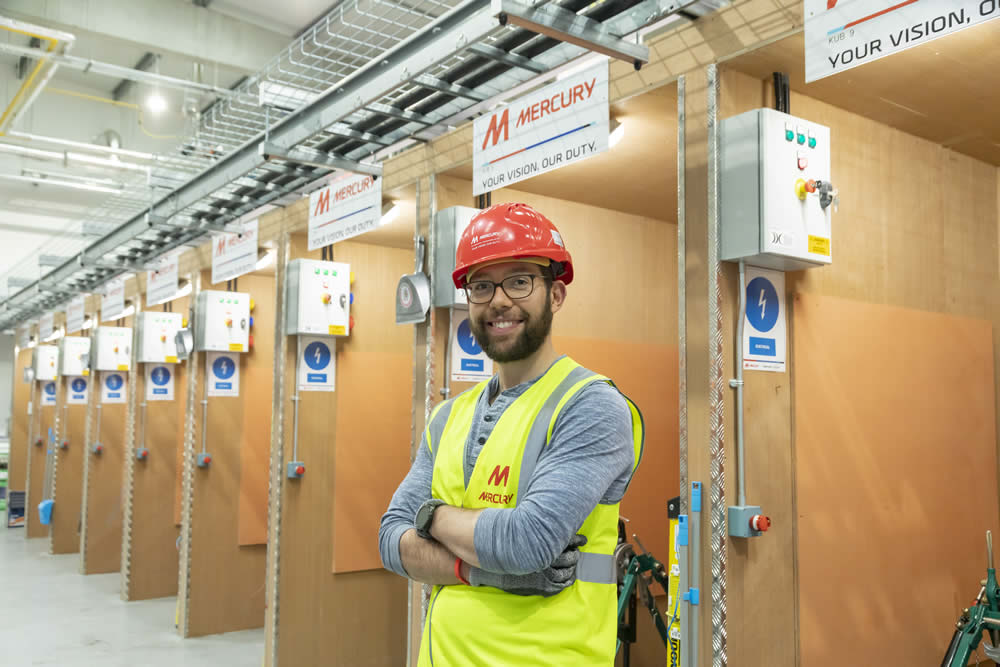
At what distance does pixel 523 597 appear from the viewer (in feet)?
4.45

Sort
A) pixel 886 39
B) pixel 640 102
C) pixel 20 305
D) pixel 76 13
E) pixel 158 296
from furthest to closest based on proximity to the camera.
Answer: pixel 20 305 < pixel 76 13 < pixel 158 296 < pixel 640 102 < pixel 886 39

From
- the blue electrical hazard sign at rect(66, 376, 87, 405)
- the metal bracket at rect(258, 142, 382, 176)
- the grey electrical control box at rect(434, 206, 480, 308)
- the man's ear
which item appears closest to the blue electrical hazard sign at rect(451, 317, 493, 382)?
the grey electrical control box at rect(434, 206, 480, 308)

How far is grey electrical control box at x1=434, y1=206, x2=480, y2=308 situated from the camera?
3.60 m

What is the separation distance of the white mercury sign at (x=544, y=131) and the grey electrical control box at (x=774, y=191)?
425 millimetres

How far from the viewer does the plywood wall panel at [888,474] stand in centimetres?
276

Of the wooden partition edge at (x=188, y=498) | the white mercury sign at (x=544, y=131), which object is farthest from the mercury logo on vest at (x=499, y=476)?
the wooden partition edge at (x=188, y=498)

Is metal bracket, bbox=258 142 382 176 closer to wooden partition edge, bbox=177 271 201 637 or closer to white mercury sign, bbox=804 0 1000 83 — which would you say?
white mercury sign, bbox=804 0 1000 83

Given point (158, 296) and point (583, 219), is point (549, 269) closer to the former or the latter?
point (583, 219)

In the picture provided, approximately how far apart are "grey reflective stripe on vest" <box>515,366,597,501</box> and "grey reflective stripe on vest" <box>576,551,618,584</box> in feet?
0.50

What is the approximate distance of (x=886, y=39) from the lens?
187cm

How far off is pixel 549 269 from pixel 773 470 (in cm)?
145

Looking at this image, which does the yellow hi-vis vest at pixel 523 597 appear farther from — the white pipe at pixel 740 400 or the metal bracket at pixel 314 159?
the metal bracket at pixel 314 159

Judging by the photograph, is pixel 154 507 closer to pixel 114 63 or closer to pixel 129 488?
pixel 129 488

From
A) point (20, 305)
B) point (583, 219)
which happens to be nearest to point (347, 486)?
point (583, 219)
